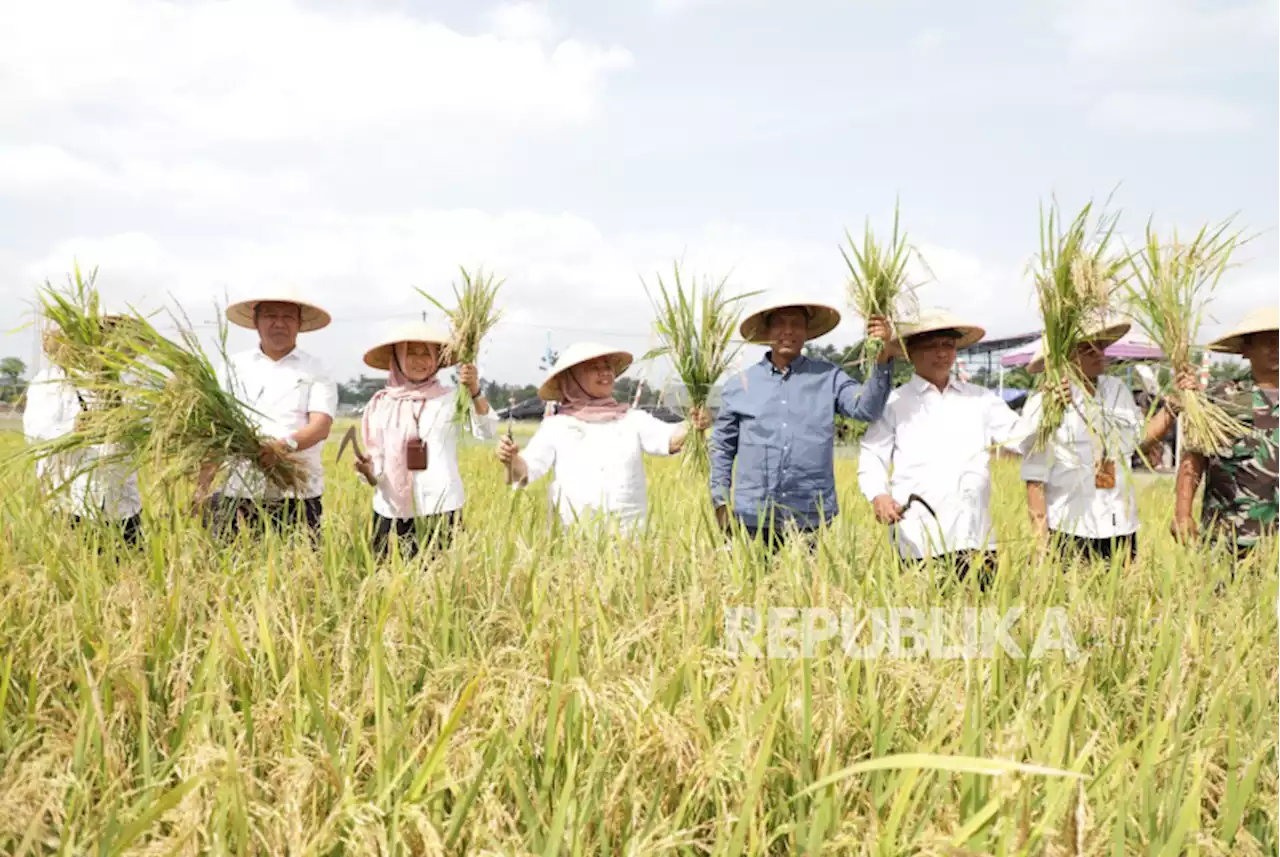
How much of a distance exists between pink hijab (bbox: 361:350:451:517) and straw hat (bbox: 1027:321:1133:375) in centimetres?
242

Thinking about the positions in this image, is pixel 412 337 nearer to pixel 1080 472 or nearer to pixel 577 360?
pixel 577 360

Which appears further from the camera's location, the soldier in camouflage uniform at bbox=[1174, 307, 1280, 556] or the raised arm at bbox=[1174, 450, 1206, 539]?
the raised arm at bbox=[1174, 450, 1206, 539]

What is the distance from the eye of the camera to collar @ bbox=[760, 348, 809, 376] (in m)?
3.63

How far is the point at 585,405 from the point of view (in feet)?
12.3

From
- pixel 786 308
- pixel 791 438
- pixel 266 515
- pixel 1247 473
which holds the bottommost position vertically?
pixel 266 515

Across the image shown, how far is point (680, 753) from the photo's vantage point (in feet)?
5.05

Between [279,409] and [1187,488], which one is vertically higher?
[279,409]

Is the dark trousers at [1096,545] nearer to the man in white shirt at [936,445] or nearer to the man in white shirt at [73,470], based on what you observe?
the man in white shirt at [936,445]

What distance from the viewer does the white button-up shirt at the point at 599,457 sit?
12.0ft

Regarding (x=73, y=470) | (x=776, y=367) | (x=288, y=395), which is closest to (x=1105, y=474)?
(x=776, y=367)

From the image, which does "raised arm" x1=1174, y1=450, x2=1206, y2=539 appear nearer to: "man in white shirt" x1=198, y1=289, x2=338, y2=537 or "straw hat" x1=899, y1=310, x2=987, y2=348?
"straw hat" x1=899, y1=310, x2=987, y2=348

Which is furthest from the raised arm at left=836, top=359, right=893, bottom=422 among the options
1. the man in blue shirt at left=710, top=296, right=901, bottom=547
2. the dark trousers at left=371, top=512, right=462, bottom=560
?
the dark trousers at left=371, top=512, right=462, bottom=560

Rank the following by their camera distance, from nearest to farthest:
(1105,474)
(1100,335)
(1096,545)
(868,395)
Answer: (1100,335) → (1105,474) → (868,395) → (1096,545)

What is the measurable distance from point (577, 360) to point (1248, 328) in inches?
96.7
